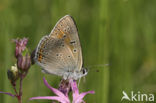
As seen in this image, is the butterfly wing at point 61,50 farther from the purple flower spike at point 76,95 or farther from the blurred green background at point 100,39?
the blurred green background at point 100,39

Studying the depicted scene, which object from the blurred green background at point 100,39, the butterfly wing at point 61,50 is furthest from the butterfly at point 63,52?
the blurred green background at point 100,39

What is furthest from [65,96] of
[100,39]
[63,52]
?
[100,39]

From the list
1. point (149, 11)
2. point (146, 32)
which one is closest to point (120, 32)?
point (146, 32)

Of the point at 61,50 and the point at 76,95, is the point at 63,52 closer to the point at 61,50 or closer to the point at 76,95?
the point at 61,50

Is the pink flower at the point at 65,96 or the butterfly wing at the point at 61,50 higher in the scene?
the butterfly wing at the point at 61,50

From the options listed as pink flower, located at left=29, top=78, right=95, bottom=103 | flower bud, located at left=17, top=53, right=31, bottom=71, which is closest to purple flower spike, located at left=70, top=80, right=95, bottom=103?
pink flower, located at left=29, top=78, right=95, bottom=103

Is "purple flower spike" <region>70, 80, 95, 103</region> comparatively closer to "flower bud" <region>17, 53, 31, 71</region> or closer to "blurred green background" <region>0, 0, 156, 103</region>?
"flower bud" <region>17, 53, 31, 71</region>
